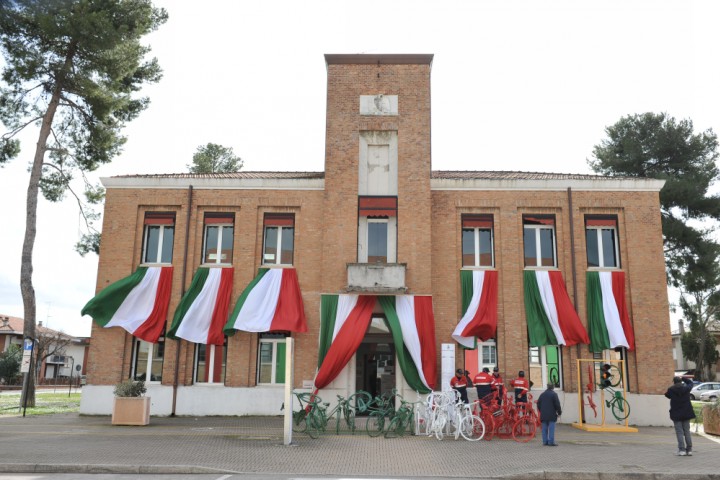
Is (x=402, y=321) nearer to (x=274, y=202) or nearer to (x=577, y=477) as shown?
(x=274, y=202)

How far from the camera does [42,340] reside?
140ft

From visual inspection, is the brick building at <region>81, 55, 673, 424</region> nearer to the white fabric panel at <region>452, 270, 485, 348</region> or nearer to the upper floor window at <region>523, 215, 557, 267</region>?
the upper floor window at <region>523, 215, 557, 267</region>

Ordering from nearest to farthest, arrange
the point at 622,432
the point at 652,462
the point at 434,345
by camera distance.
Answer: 1. the point at 652,462
2. the point at 622,432
3. the point at 434,345

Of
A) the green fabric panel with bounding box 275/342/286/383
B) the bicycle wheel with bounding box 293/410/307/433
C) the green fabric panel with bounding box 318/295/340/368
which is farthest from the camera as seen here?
the green fabric panel with bounding box 275/342/286/383

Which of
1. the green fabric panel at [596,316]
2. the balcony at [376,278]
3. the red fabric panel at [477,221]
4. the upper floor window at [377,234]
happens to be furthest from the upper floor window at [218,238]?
the green fabric panel at [596,316]

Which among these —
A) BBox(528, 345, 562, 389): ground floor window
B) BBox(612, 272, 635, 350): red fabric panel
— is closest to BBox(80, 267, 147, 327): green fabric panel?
BBox(528, 345, 562, 389): ground floor window

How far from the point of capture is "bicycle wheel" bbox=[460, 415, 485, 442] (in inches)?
609

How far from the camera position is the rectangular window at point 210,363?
69.2 ft

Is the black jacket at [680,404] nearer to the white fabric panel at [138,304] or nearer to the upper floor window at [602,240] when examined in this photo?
the upper floor window at [602,240]

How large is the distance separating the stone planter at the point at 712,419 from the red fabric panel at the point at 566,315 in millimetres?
3864

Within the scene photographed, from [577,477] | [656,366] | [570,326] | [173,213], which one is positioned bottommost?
[577,477]

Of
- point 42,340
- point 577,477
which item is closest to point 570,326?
point 577,477

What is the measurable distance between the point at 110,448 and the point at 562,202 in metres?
16.4

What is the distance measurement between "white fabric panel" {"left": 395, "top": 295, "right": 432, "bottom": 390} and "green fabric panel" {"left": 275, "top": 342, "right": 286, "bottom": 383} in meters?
4.32
